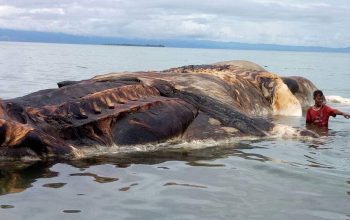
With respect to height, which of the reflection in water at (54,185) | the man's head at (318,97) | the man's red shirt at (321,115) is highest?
the man's head at (318,97)

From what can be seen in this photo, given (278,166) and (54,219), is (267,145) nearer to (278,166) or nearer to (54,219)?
(278,166)

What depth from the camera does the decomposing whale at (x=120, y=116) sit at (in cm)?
691

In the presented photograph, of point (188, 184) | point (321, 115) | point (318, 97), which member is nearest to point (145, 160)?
point (188, 184)

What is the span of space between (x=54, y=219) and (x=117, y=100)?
Result: 3674 millimetres

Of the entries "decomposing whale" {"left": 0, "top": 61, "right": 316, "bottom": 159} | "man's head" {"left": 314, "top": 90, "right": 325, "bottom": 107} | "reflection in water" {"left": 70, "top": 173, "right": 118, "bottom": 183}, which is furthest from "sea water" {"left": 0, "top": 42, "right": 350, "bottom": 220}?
"man's head" {"left": 314, "top": 90, "right": 325, "bottom": 107}

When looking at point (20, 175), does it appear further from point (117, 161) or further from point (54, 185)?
point (117, 161)

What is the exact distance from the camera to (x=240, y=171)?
22.1ft

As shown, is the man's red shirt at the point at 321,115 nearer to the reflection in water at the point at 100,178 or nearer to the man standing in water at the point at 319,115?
the man standing in water at the point at 319,115

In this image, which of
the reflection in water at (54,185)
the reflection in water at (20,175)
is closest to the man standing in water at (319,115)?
the reflection in water at (20,175)

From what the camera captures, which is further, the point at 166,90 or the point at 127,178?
the point at 166,90

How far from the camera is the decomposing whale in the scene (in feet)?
22.7

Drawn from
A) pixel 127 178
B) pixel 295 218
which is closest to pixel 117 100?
pixel 127 178

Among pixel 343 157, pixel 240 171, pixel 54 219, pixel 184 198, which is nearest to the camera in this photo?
pixel 54 219

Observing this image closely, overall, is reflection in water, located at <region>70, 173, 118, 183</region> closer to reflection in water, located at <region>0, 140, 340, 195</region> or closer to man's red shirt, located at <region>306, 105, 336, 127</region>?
reflection in water, located at <region>0, 140, 340, 195</region>
